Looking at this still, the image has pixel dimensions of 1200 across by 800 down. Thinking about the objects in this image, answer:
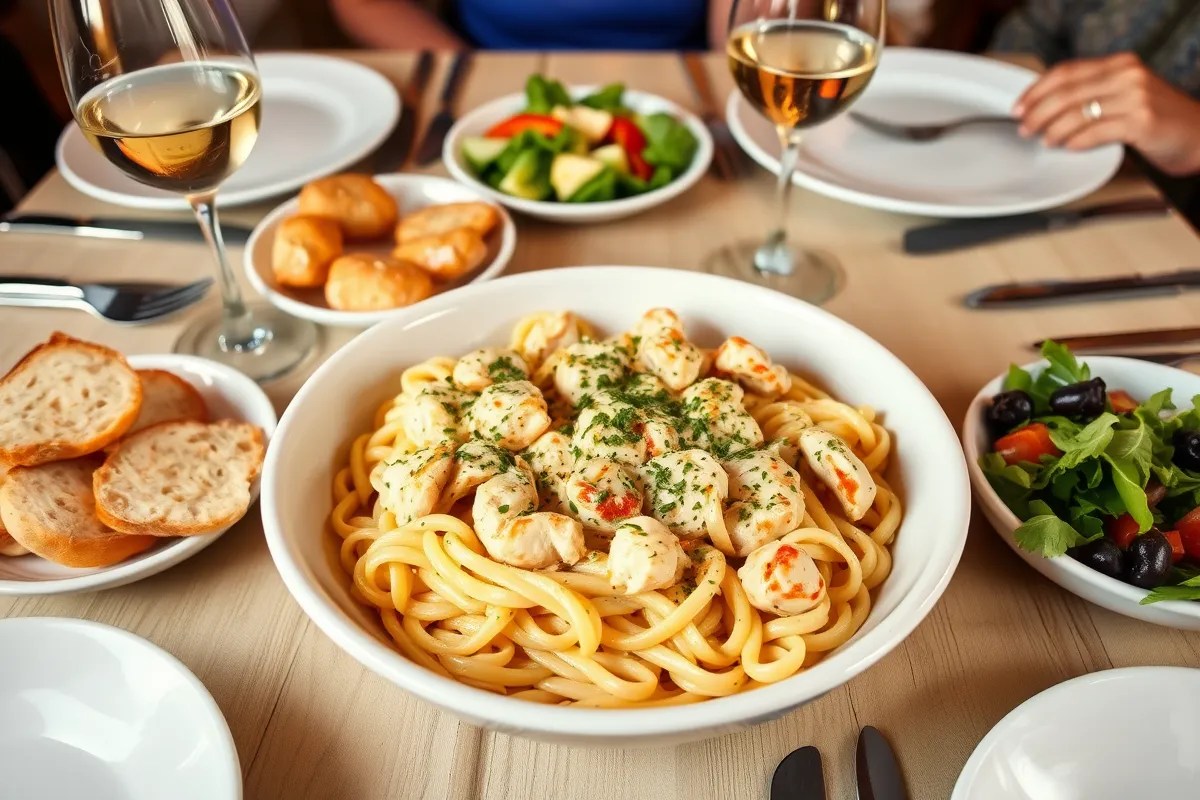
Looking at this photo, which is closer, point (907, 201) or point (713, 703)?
point (713, 703)

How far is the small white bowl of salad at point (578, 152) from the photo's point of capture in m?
2.31

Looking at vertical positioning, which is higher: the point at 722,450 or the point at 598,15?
the point at 722,450

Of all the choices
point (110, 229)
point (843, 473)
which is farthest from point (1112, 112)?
point (110, 229)

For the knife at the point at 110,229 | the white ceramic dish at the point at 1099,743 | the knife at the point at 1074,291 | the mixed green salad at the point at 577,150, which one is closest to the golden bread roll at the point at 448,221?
the mixed green salad at the point at 577,150

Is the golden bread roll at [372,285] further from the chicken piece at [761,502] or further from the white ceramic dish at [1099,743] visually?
the white ceramic dish at [1099,743]

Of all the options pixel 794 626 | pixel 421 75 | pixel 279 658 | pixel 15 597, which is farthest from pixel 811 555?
pixel 421 75

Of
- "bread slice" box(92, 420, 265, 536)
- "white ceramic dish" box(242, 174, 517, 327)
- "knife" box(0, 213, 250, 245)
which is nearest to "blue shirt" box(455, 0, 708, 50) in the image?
"white ceramic dish" box(242, 174, 517, 327)

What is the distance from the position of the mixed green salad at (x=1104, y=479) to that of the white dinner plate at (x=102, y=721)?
1246 mm

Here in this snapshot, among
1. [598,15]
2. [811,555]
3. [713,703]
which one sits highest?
[713,703]

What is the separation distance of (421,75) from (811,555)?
2.55 m

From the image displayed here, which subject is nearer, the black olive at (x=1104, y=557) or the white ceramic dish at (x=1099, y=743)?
the white ceramic dish at (x=1099, y=743)

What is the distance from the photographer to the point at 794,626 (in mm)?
1216

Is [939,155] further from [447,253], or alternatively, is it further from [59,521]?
[59,521]

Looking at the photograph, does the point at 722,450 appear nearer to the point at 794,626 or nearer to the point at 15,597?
the point at 794,626
